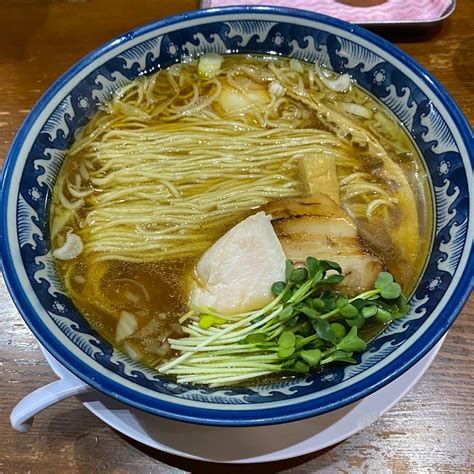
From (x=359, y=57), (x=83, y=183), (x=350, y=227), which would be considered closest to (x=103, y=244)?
(x=83, y=183)

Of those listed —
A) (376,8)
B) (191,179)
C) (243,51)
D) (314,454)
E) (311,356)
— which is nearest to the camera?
(311,356)

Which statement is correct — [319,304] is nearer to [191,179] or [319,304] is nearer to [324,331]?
[324,331]

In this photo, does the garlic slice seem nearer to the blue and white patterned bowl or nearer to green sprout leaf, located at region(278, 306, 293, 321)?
the blue and white patterned bowl

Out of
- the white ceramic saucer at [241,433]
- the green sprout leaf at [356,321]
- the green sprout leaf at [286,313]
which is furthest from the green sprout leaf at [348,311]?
the white ceramic saucer at [241,433]

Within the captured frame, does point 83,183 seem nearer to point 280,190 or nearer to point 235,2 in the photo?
point 280,190

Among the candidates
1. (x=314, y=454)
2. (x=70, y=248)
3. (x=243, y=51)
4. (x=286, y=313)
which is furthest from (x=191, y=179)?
(x=314, y=454)

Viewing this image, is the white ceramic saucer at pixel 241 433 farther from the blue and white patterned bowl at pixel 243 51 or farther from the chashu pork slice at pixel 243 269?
the chashu pork slice at pixel 243 269
